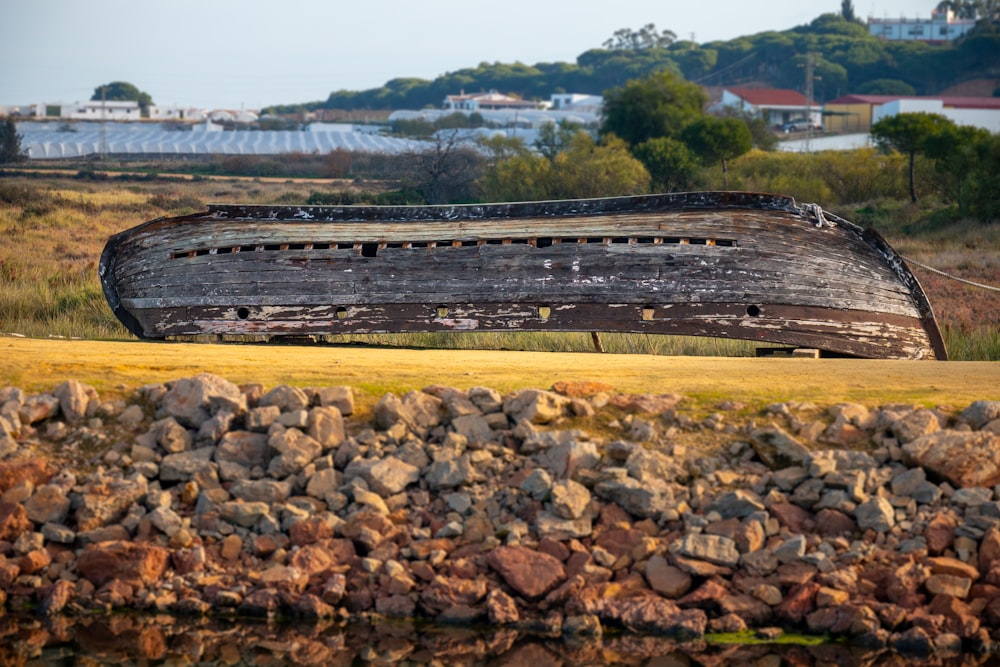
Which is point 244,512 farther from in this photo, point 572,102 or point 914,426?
point 572,102

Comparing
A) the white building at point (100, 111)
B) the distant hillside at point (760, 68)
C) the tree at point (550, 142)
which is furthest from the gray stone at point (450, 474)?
the white building at point (100, 111)

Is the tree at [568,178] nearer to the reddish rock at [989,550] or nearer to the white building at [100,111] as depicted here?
the reddish rock at [989,550]

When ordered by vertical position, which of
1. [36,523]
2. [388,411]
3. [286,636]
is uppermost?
[388,411]

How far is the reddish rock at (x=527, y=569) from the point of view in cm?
885

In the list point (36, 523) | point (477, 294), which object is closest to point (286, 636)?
point (36, 523)

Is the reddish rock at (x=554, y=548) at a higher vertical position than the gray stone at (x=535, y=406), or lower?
lower

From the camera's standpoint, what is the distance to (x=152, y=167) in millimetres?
66312

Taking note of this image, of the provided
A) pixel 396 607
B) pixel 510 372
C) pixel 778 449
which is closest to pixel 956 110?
pixel 510 372

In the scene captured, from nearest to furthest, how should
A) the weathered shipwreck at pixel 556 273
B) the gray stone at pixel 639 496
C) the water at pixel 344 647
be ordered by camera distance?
1. the water at pixel 344 647
2. the gray stone at pixel 639 496
3. the weathered shipwreck at pixel 556 273

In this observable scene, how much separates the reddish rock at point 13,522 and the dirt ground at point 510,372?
144 centimetres

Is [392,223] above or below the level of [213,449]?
above

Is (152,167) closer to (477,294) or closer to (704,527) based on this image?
(477,294)

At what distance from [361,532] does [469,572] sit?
2.71ft

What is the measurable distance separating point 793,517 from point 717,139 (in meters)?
39.4
